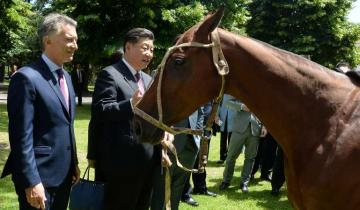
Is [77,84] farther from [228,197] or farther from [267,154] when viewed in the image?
[228,197]

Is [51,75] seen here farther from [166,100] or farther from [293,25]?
[293,25]

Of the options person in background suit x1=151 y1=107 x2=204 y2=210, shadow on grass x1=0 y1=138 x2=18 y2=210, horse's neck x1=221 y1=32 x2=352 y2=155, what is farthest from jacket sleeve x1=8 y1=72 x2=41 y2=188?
shadow on grass x1=0 y1=138 x2=18 y2=210

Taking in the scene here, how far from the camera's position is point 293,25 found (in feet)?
79.9

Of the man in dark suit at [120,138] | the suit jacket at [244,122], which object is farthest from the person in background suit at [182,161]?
the suit jacket at [244,122]

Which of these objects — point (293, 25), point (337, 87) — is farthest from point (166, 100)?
point (293, 25)

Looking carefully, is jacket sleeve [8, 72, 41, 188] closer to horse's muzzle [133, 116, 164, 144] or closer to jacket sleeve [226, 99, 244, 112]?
horse's muzzle [133, 116, 164, 144]

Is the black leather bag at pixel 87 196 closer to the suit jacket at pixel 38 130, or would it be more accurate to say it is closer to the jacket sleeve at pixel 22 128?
the suit jacket at pixel 38 130

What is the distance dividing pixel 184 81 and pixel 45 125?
1.08 meters

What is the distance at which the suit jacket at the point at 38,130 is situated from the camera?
2.82 meters

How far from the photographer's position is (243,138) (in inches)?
300

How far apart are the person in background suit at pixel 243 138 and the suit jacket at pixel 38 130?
4691 mm

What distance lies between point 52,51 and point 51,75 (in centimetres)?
18

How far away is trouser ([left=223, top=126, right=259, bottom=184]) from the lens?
7.62 meters

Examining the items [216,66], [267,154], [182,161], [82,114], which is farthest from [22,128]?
[82,114]
